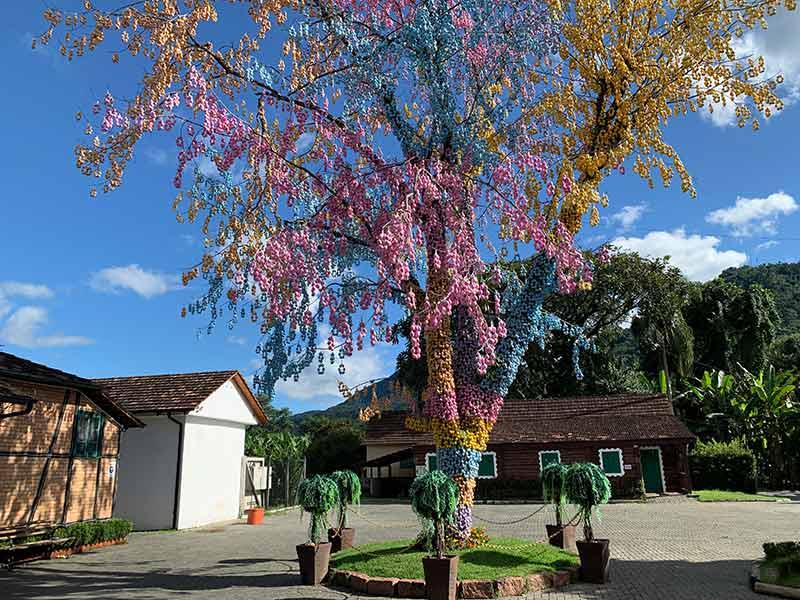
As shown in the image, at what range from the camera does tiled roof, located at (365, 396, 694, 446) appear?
1112 inches

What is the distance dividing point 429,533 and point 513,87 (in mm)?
8605

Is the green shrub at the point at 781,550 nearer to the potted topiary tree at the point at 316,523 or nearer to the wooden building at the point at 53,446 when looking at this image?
the potted topiary tree at the point at 316,523

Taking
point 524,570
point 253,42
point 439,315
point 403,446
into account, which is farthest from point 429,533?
point 403,446

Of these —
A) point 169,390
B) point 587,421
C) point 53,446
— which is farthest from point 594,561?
point 587,421

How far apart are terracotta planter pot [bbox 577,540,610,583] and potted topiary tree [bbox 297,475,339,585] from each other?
419cm

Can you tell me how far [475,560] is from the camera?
986cm

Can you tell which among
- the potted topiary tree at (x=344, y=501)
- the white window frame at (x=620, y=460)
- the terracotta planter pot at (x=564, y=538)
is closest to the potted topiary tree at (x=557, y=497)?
the terracotta planter pot at (x=564, y=538)

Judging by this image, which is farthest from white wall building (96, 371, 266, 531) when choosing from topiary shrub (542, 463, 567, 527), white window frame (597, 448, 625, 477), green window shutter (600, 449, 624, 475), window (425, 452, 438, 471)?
green window shutter (600, 449, 624, 475)

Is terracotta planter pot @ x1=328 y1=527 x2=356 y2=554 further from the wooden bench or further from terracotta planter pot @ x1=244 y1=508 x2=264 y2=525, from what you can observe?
terracotta planter pot @ x1=244 y1=508 x2=264 y2=525

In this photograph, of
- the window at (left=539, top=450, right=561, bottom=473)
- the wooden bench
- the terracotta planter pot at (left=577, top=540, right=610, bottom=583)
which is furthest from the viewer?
the window at (left=539, top=450, right=561, bottom=473)

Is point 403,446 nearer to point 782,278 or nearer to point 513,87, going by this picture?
point 513,87

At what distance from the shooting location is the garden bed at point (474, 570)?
861cm

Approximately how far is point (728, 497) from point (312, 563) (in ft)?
74.2

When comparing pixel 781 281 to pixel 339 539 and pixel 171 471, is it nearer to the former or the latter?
pixel 171 471
